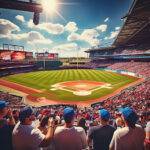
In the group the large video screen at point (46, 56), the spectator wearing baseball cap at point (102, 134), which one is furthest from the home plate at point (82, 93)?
the large video screen at point (46, 56)

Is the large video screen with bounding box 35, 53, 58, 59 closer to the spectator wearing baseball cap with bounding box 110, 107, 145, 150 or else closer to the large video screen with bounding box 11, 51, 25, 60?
the large video screen with bounding box 11, 51, 25, 60

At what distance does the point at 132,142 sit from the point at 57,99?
1018 inches

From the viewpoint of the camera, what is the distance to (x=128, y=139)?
166 inches

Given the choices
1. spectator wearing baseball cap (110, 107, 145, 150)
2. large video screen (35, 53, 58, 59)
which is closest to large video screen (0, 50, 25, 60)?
large video screen (35, 53, 58, 59)

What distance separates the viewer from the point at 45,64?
8462 centimetres

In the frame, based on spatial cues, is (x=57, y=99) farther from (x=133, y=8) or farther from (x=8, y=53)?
(x=8, y=53)

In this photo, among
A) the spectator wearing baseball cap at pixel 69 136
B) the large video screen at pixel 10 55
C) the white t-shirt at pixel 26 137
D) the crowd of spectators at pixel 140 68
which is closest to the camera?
the white t-shirt at pixel 26 137

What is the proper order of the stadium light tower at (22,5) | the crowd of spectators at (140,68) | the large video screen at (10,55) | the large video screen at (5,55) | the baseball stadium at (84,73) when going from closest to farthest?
the stadium light tower at (22,5) → the baseball stadium at (84,73) → the crowd of spectators at (140,68) → the large video screen at (5,55) → the large video screen at (10,55)

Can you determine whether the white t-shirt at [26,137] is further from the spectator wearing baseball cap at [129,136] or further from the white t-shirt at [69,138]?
the spectator wearing baseball cap at [129,136]

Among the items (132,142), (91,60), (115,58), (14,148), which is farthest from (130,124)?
(91,60)

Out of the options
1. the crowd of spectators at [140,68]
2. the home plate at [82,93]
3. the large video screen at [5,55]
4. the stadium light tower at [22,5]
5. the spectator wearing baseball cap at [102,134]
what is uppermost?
the stadium light tower at [22,5]

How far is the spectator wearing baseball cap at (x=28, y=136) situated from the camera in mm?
4164

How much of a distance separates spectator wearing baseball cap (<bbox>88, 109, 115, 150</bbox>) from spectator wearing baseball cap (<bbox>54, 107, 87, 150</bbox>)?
0.39 metres

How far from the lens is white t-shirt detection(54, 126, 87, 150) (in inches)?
169
